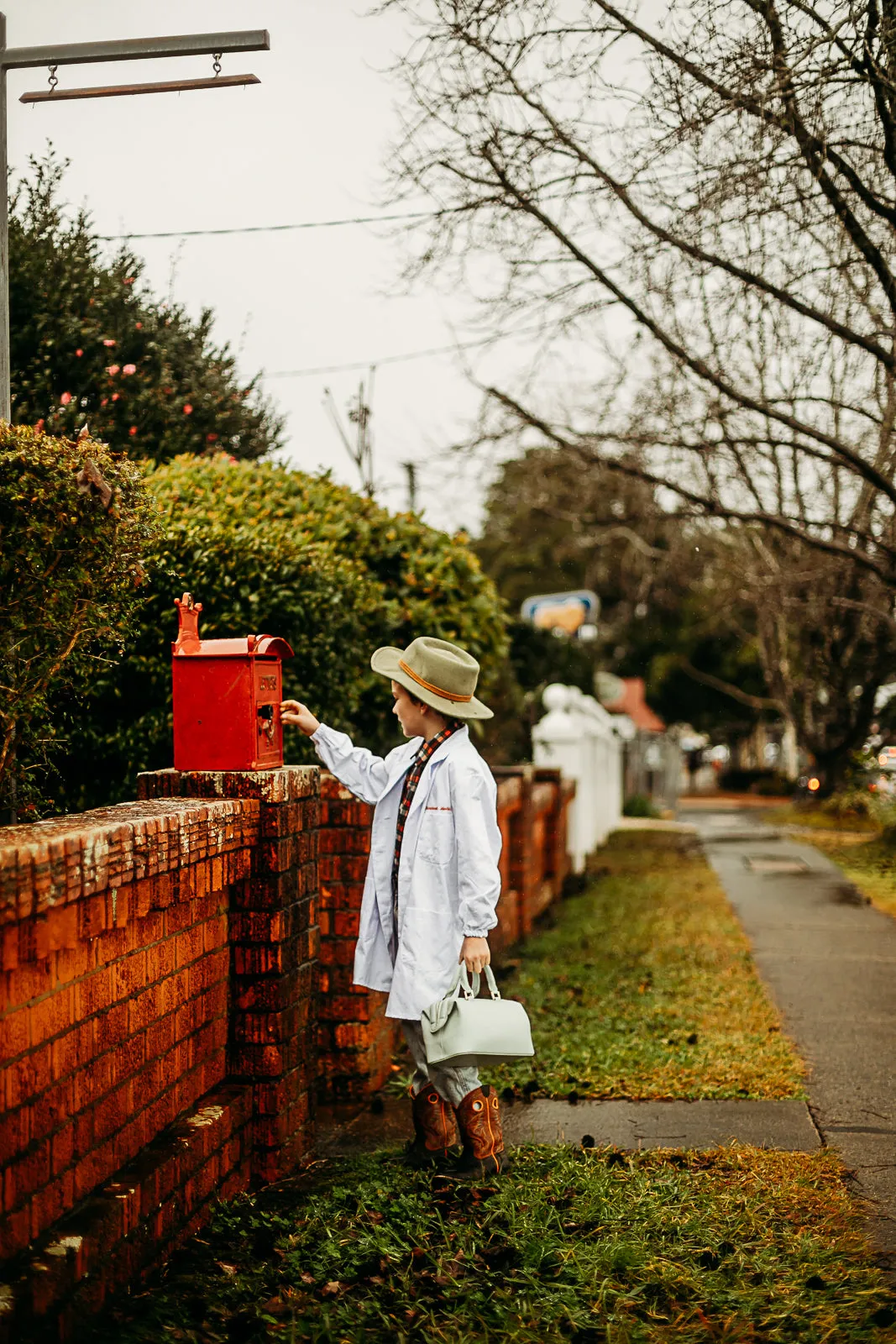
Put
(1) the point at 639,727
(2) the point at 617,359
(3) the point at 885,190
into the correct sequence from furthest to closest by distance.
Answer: (1) the point at 639,727
(2) the point at 617,359
(3) the point at 885,190

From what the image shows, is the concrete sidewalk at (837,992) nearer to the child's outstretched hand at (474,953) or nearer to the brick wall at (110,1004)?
the child's outstretched hand at (474,953)

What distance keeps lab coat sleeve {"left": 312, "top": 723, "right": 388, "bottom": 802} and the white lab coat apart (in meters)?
0.05

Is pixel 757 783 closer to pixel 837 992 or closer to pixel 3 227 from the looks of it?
pixel 837 992

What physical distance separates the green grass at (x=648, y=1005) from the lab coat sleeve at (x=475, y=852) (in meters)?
1.60

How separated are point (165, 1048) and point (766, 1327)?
1.76 metres

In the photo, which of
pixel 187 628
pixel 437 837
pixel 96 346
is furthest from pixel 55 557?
pixel 96 346

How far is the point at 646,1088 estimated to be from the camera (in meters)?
5.59

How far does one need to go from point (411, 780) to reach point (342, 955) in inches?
48.1

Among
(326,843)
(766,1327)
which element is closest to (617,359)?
(326,843)

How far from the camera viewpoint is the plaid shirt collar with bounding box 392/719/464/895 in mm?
4582

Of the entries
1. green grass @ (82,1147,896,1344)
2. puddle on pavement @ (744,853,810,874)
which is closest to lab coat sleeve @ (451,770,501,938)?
green grass @ (82,1147,896,1344)

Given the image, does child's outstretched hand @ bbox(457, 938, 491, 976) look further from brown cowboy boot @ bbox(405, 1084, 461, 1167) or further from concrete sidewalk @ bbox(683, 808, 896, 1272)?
concrete sidewalk @ bbox(683, 808, 896, 1272)

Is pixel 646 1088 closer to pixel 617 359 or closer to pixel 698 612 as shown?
pixel 617 359

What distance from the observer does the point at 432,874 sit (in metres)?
4.47
